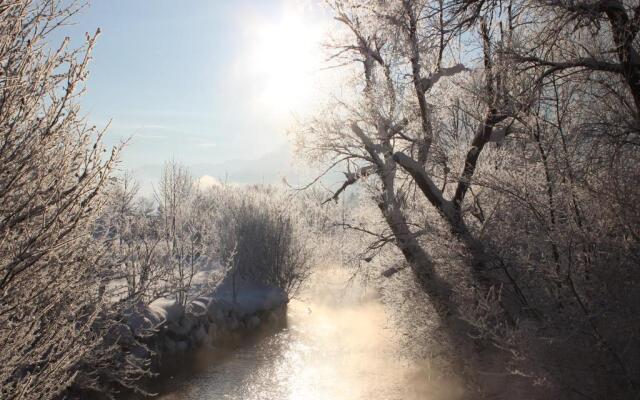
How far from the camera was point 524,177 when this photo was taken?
7230 mm

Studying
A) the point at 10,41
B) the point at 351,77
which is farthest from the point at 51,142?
the point at 351,77

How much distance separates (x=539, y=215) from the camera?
6.67 m

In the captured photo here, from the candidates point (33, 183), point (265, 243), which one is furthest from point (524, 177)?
point (265, 243)

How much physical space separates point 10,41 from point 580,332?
664 cm

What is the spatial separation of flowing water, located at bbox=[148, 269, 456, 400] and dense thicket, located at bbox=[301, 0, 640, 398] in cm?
350

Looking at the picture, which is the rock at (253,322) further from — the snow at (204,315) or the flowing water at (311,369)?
the flowing water at (311,369)

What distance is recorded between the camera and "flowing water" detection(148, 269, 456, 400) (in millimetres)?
12742

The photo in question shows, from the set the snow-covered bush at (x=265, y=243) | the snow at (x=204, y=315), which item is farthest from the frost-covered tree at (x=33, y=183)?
the snow-covered bush at (x=265, y=243)

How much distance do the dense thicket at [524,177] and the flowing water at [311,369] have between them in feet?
11.5

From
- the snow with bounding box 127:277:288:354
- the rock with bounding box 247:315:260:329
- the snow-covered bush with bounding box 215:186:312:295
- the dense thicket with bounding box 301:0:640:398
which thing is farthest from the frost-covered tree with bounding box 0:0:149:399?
the snow-covered bush with bounding box 215:186:312:295

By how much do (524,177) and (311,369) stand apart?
10.3 m

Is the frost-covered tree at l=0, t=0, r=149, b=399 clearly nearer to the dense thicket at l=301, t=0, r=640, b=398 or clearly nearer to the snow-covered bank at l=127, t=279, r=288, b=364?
the dense thicket at l=301, t=0, r=640, b=398

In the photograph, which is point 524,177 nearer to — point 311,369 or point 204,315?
point 311,369

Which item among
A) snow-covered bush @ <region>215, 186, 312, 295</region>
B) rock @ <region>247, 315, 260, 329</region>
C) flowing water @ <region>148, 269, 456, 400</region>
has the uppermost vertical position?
snow-covered bush @ <region>215, 186, 312, 295</region>
